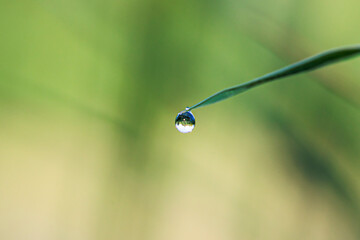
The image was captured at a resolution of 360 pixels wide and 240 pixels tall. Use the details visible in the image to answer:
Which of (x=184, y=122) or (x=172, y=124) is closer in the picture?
(x=184, y=122)

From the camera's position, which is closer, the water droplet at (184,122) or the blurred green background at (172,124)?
the water droplet at (184,122)

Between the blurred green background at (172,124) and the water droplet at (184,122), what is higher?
the blurred green background at (172,124)

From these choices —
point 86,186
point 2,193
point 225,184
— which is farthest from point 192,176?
point 2,193

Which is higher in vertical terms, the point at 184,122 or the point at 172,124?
the point at 172,124

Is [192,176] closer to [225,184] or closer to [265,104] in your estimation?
[225,184]
